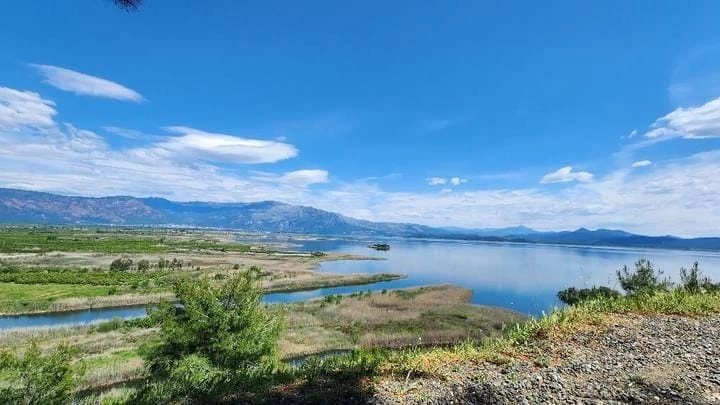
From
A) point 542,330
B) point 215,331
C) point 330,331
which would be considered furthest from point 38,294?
point 542,330

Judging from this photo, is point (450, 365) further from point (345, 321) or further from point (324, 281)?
point (324, 281)

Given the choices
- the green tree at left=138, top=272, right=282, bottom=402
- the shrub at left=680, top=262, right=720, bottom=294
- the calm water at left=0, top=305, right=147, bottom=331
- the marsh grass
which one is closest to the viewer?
the marsh grass

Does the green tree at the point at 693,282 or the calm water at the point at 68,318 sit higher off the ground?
the green tree at the point at 693,282

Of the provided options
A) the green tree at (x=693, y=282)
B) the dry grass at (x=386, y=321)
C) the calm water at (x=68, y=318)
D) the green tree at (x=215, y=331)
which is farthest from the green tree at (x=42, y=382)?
the calm water at (x=68, y=318)

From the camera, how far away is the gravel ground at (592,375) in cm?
945

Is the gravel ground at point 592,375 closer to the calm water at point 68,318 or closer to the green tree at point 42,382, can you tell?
the green tree at point 42,382

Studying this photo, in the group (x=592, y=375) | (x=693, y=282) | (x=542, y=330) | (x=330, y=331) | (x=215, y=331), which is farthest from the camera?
(x=330, y=331)

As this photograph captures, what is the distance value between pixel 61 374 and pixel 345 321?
41.3m

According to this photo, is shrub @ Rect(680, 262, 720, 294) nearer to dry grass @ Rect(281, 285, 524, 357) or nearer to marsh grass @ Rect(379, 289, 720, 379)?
marsh grass @ Rect(379, 289, 720, 379)

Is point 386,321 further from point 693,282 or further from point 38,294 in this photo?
point 38,294

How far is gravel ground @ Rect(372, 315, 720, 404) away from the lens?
9.45 meters

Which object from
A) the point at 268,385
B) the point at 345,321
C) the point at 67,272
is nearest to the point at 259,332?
the point at 268,385

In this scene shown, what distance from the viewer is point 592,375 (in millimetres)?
10516

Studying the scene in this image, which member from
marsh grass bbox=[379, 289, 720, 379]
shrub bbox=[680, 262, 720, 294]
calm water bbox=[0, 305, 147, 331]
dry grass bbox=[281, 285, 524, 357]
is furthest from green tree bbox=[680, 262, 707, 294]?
calm water bbox=[0, 305, 147, 331]
